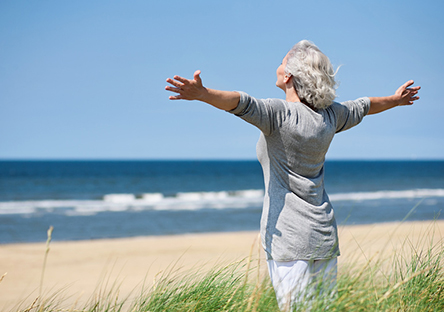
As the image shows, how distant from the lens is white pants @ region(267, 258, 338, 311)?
173 centimetres

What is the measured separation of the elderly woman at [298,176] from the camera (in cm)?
175

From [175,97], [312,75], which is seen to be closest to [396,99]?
[312,75]

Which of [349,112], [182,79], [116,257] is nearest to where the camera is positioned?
[182,79]

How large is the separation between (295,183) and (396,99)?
3.40ft

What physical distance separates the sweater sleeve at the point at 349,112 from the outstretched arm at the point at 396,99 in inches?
3.9

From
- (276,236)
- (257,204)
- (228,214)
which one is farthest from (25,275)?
(257,204)

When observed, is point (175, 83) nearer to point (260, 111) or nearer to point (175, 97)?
point (175, 97)

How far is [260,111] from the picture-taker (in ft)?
5.51

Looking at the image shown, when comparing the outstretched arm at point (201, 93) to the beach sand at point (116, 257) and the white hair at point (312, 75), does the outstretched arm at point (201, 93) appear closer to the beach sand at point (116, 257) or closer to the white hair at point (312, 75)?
the white hair at point (312, 75)

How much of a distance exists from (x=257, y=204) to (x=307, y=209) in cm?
1879

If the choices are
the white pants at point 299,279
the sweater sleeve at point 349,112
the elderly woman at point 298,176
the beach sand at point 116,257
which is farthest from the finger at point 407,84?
the beach sand at point 116,257

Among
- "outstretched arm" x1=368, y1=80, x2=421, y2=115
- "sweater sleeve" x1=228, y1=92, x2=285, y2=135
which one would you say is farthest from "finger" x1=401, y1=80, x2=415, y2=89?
"sweater sleeve" x1=228, y1=92, x2=285, y2=135

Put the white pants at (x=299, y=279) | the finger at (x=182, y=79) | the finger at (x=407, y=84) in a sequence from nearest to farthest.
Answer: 1. the finger at (x=182, y=79)
2. the white pants at (x=299, y=279)
3. the finger at (x=407, y=84)

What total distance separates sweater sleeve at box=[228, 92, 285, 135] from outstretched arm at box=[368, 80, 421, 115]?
0.80 meters
